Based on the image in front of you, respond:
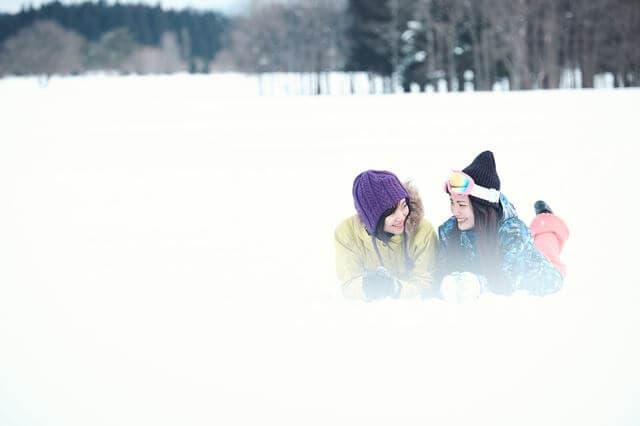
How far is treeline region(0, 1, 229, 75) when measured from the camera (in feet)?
68.2

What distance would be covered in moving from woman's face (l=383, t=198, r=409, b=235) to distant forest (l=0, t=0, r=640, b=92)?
2022 centimetres

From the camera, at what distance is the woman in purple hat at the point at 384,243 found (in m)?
3.26

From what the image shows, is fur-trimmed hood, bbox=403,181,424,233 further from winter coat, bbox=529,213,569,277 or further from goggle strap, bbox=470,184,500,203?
winter coat, bbox=529,213,569,277

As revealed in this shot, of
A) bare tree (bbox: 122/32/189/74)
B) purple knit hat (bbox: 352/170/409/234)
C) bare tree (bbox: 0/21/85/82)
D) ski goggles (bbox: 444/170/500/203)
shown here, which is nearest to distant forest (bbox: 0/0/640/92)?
bare tree (bbox: 0/21/85/82)

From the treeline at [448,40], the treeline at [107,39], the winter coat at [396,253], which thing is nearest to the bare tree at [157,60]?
the treeline at [107,39]

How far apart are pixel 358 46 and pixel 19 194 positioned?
67.4ft

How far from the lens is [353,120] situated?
12727 mm

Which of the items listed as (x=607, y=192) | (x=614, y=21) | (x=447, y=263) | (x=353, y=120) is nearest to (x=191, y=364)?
(x=447, y=263)

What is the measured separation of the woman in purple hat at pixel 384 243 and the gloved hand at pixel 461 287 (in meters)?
0.18

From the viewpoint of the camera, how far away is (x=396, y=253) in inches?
138

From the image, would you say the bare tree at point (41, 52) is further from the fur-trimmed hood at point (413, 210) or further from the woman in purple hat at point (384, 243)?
the fur-trimmed hood at point (413, 210)

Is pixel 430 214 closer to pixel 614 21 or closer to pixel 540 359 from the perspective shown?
pixel 540 359

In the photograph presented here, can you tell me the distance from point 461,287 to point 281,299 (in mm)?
1205

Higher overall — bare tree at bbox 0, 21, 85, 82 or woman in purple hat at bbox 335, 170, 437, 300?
bare tree at bbox 0, 21, 85, 82
